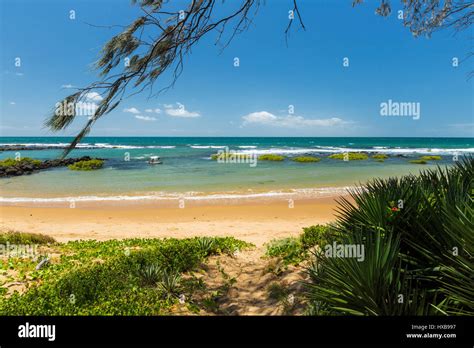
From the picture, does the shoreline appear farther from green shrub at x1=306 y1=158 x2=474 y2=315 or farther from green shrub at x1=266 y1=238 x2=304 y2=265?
green shrub at x1=306 y1=158 x2=474 y2=315

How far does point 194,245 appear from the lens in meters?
6.30

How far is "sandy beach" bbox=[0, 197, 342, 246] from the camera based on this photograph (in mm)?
9117

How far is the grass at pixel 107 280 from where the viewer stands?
381 centimetres

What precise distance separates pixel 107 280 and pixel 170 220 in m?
6.56

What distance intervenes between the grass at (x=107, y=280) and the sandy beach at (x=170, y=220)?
8.75ft

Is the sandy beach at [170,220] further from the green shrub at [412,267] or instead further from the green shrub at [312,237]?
the green shrub at [412,267]

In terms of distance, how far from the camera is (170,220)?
36.2 ft

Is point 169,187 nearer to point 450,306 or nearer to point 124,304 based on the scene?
point 124,304

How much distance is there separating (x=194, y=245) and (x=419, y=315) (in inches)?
184

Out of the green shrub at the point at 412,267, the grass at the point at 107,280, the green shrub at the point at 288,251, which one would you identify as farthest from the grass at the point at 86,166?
the green shrub at the point at 412,267

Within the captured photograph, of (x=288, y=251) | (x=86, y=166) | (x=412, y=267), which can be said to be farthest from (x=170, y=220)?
(x=86, y=166)

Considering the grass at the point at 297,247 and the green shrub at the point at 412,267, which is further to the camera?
the grass at the point at 297,247
